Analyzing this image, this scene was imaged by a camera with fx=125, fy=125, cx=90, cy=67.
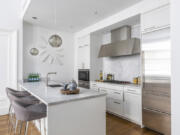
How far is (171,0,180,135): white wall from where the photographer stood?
715 mm

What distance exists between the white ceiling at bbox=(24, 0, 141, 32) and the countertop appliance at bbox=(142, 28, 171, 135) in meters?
0.99

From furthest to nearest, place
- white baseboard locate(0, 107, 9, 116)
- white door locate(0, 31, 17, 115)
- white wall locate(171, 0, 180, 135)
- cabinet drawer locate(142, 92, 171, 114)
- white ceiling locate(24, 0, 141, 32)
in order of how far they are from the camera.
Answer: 1. white door locate(0, 31, 17, 115)
2. white baseboard locate(0, 107, 9, 116)
3. white ceiling locate(24, 0, 141, 32)
4. cabinet drawer locate(142, 92, 171, 114)
5. white wall locate(171, 0, 180, 135)

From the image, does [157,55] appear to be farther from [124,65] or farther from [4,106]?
[4,106]

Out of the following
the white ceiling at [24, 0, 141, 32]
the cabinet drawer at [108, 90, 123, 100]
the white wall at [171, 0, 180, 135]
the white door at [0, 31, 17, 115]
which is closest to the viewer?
the white wall at [171, 0, 180, 135]

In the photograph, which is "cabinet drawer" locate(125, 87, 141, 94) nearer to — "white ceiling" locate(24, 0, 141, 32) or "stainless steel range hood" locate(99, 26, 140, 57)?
"stainless steel range hood" locate(99, 26, 140, 57)

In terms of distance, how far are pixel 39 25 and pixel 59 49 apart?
1.06 metres

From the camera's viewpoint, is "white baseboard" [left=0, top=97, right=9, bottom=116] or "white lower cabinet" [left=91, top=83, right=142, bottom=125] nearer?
"white lower cabinet" [left=91, top=83, right=142, bottom=125]

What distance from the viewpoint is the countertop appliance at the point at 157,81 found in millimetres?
2240

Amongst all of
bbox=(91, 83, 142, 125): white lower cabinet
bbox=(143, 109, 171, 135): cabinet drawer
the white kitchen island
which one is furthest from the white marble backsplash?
the white kitchen island

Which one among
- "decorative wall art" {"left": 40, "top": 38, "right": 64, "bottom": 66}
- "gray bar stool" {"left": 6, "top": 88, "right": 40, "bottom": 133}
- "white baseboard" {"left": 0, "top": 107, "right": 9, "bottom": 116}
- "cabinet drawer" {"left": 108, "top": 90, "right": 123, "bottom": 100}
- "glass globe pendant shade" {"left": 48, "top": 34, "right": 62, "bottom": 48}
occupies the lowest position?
"white baseboard" {"left": 0, "top": 107, "right": 9, "bottom": 116}

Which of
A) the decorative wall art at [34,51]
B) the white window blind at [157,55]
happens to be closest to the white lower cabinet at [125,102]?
the white window blind at [157,55]

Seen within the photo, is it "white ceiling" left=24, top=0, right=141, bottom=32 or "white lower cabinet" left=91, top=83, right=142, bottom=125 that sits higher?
"white ceiling" left=24, top=0, right=141, bottom=32

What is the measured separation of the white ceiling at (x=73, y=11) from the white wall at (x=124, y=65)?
32.3 inches

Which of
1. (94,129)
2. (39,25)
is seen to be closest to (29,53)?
(39,25)
